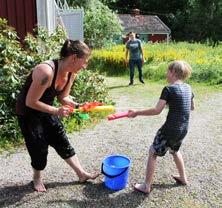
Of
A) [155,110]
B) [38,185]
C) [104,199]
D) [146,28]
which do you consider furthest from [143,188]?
[146,28]

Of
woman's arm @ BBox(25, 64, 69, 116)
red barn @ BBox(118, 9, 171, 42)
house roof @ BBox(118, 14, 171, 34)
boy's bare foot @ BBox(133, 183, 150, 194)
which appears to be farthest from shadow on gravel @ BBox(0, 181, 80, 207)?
red barn @ BBox(118, 9, 171, 42)

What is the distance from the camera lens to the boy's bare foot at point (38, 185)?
15.7 ft

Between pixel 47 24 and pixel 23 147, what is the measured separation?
3530 millimetres

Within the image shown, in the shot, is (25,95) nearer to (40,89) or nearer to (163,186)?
(40,89)

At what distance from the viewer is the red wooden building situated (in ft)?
29.1

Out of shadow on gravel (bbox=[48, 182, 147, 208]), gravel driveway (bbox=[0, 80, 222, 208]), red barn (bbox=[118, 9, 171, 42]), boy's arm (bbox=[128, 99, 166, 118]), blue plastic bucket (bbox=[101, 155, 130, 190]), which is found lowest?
red barn (bbox=[118, 9, 171, 42])

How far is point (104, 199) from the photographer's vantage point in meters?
4.64

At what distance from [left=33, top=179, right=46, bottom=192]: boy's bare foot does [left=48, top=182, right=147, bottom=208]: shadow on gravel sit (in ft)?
0.91

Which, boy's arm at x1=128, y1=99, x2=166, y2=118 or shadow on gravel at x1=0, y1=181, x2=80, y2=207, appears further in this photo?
shadow on gravel at x1=0, y1=181, x2=80, y2=207

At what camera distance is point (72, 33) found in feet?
40.9

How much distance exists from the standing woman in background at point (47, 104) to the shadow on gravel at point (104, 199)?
249 millimetres

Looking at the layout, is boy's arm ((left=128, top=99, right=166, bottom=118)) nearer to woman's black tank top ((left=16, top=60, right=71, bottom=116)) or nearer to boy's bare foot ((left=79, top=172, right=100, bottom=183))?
woman's black tank top ((left=16, top=60, right=71, bottom=116))

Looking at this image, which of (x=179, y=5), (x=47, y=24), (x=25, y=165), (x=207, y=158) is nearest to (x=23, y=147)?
(x=25, y=165)

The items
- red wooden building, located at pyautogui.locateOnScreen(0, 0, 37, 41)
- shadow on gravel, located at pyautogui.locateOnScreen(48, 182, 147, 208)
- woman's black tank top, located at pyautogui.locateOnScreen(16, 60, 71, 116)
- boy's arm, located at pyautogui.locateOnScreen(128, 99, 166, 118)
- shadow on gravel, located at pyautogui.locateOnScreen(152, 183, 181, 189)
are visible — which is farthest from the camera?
red wooden building, located at pyautogui.locateOnScreen(0, 0, 37, 41)
